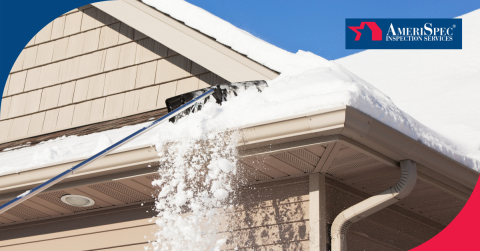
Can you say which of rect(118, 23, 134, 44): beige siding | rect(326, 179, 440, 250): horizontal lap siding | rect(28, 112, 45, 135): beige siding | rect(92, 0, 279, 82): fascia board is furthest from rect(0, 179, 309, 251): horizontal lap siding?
rect(118, 23, 134, 44): beige siding

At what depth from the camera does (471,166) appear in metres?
3.12

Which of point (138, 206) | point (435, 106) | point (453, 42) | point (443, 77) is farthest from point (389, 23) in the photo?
point (138, 206)

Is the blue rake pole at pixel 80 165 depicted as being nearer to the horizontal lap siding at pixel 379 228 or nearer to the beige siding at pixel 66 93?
the horizontal lap siding at pixel 379 228

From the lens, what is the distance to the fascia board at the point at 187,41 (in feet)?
13.1

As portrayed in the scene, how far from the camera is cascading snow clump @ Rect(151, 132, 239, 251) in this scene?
2.89 metres

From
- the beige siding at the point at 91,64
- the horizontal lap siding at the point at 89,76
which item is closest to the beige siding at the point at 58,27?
the horizontal lap siding at the point at 89,76

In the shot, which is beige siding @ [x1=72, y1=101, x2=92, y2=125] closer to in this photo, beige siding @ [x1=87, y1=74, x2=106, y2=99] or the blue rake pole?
beige siding @ [x1=87, y1=74, x2=106, y2=99]

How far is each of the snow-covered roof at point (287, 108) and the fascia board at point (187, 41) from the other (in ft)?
0.36

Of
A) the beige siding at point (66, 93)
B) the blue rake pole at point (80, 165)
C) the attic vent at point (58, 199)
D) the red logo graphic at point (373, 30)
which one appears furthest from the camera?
the red logo graphic at point (373, 30)

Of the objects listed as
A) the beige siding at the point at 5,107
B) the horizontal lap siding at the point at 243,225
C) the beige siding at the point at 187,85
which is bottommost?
the horizontal lap siding at the point at 243,225

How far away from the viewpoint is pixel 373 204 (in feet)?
9.59

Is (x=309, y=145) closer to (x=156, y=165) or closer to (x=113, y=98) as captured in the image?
(x=156, y=165)

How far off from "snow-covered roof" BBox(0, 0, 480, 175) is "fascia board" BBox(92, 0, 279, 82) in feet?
0.36

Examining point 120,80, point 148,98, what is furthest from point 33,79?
point 148,98
